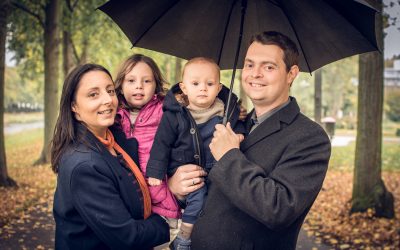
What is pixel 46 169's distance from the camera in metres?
13.6

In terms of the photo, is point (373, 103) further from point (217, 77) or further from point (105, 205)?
point (105, 205)

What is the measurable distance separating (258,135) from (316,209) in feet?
23.8

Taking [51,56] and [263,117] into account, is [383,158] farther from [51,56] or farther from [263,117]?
[263,117]

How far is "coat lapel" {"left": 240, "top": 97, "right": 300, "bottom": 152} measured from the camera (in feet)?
9.36

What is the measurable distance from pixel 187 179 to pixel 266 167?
2.23ft

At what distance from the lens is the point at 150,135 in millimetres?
3459

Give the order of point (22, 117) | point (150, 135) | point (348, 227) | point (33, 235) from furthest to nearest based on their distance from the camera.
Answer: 1. point (22, 117)
2. point (348, 227)
3. point (33, 235)
4. point (150, 135)

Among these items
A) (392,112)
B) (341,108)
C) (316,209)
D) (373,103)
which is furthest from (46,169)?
(341,108)

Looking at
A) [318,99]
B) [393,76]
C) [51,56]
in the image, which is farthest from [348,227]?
[51,56]

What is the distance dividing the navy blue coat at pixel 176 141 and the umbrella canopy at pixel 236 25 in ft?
1.88

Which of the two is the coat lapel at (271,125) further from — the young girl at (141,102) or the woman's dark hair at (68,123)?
the woman's dark hair at (68,123)

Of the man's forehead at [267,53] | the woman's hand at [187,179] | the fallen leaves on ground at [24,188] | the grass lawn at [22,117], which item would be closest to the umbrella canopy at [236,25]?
the man's forehead at [267,53]

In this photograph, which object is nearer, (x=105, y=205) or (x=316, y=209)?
(x=105, y=205)

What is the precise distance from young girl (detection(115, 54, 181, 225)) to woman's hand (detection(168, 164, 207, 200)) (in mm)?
160
